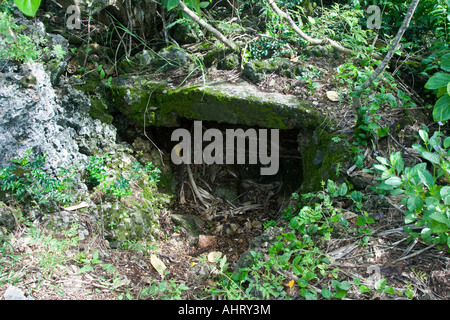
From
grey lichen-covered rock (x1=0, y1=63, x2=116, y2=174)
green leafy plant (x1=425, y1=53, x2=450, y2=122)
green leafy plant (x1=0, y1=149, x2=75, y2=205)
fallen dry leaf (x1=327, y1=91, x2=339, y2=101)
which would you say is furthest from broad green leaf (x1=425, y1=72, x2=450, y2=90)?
green leafy plant (x1=0, y1=149, x2=75, y2=205)

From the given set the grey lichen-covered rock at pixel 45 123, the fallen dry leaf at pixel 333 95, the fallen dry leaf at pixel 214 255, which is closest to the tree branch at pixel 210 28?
the fallen dry leaf at pixel 333 95

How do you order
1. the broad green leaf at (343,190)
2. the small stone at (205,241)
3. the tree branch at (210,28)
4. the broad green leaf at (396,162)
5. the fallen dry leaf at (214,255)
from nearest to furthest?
the broad green leaf at (396,162)
the broad green leaf at (343,190)
the fallen dry leaf at (214,255)
the small stone at (205,241)
the tree branch at (210,28)

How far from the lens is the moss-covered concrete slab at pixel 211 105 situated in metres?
2.93

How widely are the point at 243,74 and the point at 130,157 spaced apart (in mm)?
1322

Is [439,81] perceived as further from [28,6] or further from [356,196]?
[28,6]

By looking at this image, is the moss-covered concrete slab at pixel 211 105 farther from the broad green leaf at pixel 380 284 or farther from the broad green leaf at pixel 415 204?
the broad green leaf at pixel 380 284

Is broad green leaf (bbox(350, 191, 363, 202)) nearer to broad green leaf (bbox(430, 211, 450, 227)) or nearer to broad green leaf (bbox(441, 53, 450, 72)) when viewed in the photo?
broad green leaf (bbox(430, 211, 450, 227))

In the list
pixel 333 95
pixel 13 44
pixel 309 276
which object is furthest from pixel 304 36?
pixel 13 44

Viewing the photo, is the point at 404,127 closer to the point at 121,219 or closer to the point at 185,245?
the point at 185,245

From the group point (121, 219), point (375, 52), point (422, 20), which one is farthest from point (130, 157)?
point (422, 20)

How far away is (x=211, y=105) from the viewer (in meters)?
3.07

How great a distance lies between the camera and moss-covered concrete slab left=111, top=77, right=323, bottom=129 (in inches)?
115

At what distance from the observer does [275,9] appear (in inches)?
131

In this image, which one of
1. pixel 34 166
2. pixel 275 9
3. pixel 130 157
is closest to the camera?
pixel 34 166
